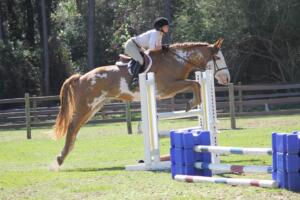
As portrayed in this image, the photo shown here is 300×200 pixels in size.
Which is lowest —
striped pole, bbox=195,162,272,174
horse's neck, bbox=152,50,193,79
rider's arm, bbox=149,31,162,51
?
striped pole, bbox=195,162,272,174

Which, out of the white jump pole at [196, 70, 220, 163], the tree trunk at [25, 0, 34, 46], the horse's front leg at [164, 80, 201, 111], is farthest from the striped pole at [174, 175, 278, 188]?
the tree trunk at [25, 0, 34, 46]

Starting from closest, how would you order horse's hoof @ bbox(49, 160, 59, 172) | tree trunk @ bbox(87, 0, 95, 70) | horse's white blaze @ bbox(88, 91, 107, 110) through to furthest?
horse's hoof @ bbox(49, 160, 59, 172) → horse's white blaze @ bbox(88, 91, 107, 110) → tree trunk @ bbox(87, 0, 95, 70)

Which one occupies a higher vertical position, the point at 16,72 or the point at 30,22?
the point at 30,22

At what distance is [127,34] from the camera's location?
4497 centimetres

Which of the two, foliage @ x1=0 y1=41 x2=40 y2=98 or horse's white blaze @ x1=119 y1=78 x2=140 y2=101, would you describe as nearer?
horse's white blaze @ x1=119 y1=78 x2=140 y2=101

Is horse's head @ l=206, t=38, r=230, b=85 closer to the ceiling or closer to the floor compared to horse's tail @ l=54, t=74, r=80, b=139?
closer to the ceiling

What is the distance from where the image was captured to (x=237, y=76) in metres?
35.4

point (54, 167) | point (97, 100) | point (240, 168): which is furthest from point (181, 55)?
point (240, 168)

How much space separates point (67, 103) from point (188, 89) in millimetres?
2320

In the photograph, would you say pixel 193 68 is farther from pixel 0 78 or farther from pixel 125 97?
pixel 0 78

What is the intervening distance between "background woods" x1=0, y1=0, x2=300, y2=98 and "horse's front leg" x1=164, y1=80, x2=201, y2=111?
22830 millimetres

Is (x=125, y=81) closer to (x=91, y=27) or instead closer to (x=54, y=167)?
(x=54, y=167)

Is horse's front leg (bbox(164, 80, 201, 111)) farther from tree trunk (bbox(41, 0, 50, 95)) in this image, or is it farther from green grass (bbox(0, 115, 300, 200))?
tree trunk (bbox(41, 0, 50, 95))

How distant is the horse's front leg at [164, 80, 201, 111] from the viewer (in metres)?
10.9
